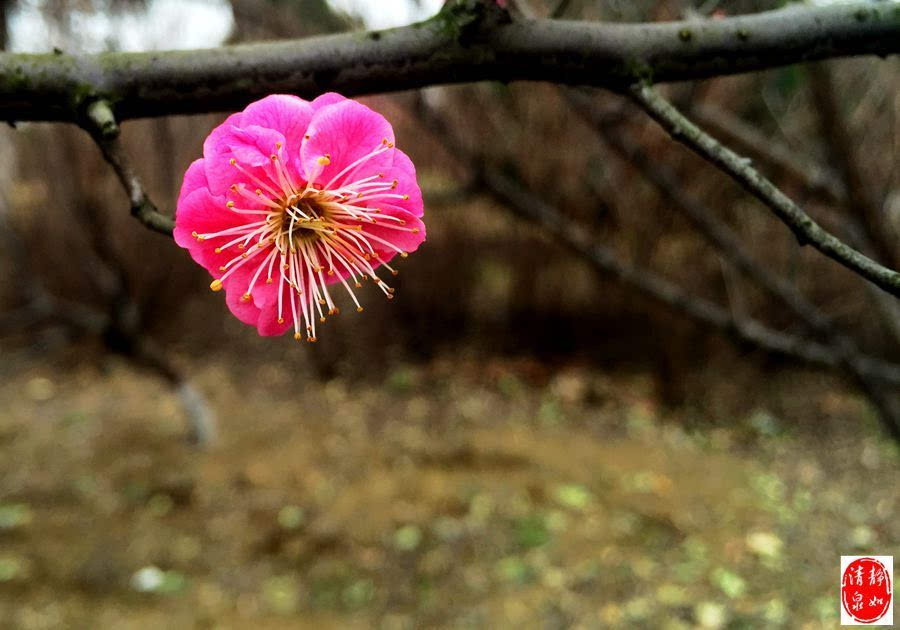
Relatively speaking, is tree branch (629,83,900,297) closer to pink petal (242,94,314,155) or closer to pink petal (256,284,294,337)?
pink petal (242,94,314,155)

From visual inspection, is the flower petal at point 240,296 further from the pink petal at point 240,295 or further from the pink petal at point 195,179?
the pink petal at point 195,179

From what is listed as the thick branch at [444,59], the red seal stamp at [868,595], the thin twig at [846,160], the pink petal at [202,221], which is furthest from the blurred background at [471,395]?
the pink petal at [202,221]

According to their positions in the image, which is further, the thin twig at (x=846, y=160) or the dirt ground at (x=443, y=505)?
the dirt ground at (x=443, y=505)

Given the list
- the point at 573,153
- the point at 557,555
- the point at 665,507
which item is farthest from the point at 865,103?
the point at 557,555

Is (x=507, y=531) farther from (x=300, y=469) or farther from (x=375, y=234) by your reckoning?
(x=375, y=234)

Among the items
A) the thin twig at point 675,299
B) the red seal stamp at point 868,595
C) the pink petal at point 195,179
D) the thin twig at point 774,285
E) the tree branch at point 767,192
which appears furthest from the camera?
the thin twig at point 675,299

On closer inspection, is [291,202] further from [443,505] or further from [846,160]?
[443,505]
